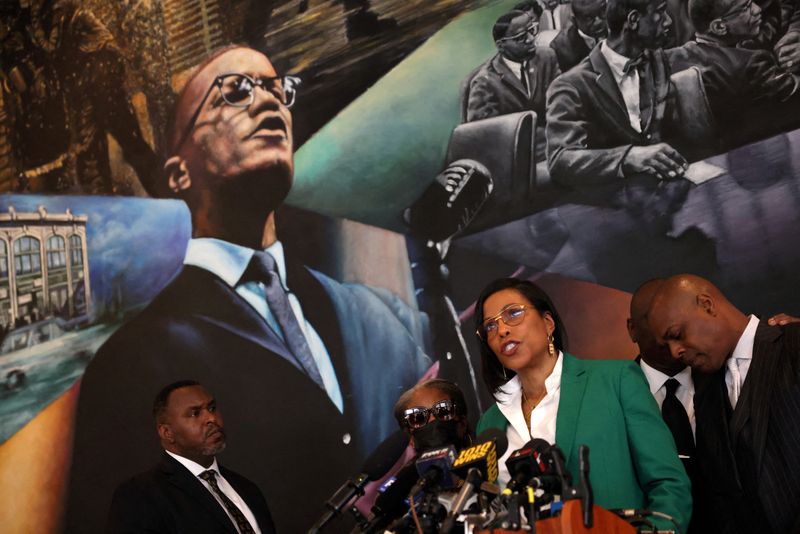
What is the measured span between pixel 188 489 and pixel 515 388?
179 centimetres

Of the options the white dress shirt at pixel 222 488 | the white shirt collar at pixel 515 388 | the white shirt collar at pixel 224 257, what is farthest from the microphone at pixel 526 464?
the white shirt collar at pixel 224 257

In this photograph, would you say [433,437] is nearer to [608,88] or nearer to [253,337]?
[608,88]

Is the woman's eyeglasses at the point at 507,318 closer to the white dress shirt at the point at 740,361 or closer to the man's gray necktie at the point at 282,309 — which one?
the white dress shirt at the point at 740,361

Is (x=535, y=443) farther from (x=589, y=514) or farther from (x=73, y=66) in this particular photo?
(x=73, y=66)

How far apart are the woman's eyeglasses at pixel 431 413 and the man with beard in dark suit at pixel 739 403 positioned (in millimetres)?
802

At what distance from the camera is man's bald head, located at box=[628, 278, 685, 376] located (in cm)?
446

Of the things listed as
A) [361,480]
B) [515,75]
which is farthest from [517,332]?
[515,75]

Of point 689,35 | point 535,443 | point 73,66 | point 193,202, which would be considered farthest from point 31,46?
point 535,443

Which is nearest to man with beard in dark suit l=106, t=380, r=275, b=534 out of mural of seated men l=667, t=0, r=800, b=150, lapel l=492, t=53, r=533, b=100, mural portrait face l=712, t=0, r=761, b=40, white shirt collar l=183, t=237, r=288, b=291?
white shirt collar l=183, t=237, r=288, b=291

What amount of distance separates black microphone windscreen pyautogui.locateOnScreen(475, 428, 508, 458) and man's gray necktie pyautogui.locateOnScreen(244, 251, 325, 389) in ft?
11.2

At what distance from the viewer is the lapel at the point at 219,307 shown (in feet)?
21.4

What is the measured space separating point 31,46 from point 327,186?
2534 mm

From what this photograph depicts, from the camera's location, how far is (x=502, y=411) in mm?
3609

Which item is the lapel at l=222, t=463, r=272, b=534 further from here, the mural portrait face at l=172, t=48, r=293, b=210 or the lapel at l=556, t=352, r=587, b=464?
the mural portrait face at l=172, t=48, r=293, b=210
